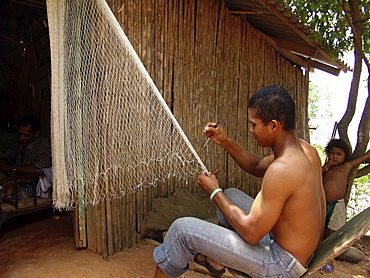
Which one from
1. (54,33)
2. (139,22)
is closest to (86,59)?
(54,33)

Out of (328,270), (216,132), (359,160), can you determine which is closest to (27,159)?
(216,132)

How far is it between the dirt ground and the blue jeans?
587mm

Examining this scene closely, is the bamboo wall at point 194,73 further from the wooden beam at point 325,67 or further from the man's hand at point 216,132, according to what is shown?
the wooden beam at point 325,67

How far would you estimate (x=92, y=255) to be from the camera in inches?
114

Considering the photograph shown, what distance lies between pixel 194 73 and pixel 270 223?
2.54 meters

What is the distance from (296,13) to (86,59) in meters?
3.29

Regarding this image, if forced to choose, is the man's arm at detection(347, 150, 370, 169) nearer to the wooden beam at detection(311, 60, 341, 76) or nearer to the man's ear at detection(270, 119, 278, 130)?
the man's ear at detection(270, 119, 278, 130)

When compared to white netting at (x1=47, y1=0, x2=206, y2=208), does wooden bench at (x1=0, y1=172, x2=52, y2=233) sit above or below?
below

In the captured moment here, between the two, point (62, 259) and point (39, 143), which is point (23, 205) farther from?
point (62, 259)

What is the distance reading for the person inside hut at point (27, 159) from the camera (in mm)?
3474

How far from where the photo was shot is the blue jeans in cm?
165

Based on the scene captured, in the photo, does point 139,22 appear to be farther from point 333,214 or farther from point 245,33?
point 333,214

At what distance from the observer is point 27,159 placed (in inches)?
151

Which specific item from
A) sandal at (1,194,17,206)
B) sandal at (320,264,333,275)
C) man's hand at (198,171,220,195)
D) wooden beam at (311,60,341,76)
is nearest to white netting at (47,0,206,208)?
man's hand at (198,171,220,195)
